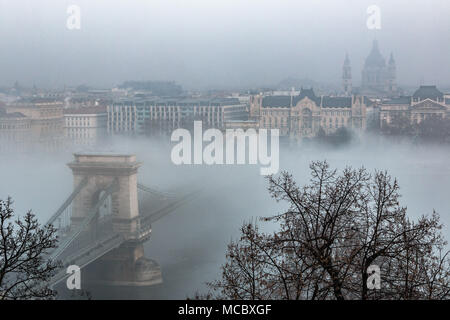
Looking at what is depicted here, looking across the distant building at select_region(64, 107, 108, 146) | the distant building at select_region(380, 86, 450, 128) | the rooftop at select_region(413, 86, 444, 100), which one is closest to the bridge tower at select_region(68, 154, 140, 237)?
the distant building at select_region(64, 107, 108, 146)

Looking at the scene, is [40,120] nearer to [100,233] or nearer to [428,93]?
[100,233]

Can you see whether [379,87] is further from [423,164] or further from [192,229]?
[192,229]

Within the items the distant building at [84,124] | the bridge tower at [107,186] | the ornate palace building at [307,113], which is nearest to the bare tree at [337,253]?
→ the bridge tower at [107,186]

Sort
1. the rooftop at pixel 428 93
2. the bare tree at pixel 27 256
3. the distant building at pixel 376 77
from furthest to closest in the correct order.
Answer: the distant building at pixel 376 77 < the rooftop at pixel 428 93 < the bare tree at pixel 27 256

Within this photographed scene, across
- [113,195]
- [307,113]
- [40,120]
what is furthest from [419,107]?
[40,120]

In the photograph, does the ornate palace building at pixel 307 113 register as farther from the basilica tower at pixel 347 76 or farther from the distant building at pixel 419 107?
the distant building at pixel 419 107
